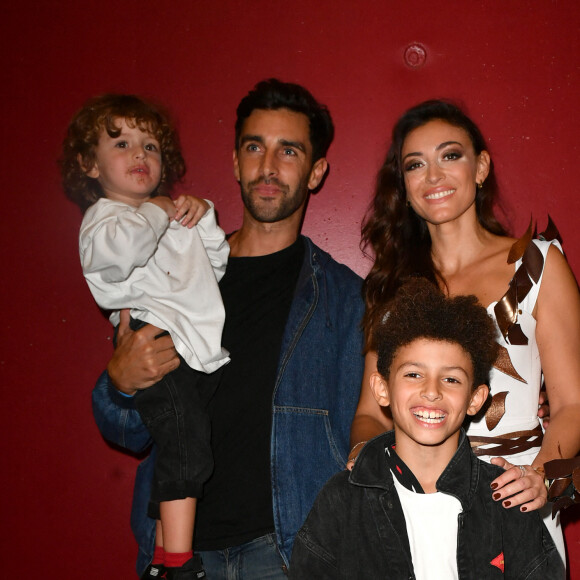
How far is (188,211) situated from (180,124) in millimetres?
693

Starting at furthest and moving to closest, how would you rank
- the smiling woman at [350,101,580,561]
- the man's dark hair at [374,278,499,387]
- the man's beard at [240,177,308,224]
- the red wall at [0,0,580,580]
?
the red wall at [0,0,580,580] → the man's beard at [240,177,308,224] → the smiling woman at [350,101,580,561] → the man's dark hair at [374,278,499,387]

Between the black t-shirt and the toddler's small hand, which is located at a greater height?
the toddler's small hand

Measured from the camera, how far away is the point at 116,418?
2.18 meters

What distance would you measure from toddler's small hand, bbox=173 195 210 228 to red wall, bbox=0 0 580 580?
1.79ft

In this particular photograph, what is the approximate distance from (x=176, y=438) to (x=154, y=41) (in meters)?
1.61

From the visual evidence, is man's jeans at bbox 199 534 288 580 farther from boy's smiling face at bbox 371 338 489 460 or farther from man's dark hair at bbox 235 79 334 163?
man's dark hair at bbox 235 79 334 163

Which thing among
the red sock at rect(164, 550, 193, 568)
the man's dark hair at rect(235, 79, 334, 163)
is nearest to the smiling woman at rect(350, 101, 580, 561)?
the man's dark hair at rect(235, 79, 334, 163)

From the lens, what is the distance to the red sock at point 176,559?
183 centimetres

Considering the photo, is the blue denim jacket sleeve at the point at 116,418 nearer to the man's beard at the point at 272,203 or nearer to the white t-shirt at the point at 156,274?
the white t-shirt at the point at 156,274

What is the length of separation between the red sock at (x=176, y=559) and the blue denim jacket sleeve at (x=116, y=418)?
46cm

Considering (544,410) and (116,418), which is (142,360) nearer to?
(116,418)

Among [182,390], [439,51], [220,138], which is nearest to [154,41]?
[220,138]

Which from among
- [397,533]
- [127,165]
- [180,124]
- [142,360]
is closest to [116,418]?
[142,360]

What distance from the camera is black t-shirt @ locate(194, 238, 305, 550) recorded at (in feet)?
6.59
